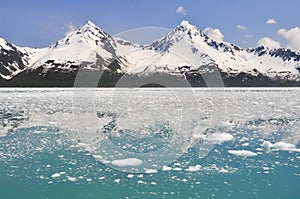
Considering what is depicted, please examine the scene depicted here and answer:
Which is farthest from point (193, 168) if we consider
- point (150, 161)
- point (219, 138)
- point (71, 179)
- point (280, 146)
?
point (219, 138)

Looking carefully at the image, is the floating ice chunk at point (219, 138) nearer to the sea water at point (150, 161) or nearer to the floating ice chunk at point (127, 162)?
the sea water at point (150, 161)

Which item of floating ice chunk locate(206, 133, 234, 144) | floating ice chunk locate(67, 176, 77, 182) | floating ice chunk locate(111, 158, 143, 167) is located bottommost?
floating ice chunk locate(67, 176, 77, 182)

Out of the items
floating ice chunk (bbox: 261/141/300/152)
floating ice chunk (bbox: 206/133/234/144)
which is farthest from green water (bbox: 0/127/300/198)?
floating ice chunk (bbox: 206/133/234/144)

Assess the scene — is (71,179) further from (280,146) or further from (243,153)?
(280,146)

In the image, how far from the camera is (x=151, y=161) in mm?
13070

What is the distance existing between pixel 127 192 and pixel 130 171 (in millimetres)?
2223

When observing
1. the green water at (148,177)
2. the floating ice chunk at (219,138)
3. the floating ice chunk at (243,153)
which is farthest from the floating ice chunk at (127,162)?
the floating ice chunk at (219,138)

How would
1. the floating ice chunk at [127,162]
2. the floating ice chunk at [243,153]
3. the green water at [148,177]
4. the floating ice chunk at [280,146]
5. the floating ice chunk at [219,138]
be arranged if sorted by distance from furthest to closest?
1. the floating ice chunk at [219,138]
2. the floating ice chunk at [280,146]
3. the floating ice chunk at [243,153]
4. the floating ice chunk at [127,162]
5. the green water at [148,177]

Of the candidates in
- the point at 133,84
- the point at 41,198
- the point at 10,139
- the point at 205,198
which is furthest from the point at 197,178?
the point at 133,84

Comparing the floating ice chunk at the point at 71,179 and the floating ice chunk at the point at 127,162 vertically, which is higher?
the floating ice chunk at the point at 127,162

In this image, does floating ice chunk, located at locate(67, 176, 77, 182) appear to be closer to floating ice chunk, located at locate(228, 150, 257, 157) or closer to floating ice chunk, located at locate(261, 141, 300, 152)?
floating ice chunk, located at locate(228, 150, 257, 157)

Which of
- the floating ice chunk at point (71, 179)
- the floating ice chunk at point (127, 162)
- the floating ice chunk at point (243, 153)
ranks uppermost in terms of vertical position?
the floating ice chunk at point (243, 153)

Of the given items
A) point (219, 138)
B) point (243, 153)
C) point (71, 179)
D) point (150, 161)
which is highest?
point (219, 138)

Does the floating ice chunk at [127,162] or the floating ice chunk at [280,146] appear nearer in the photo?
the floating ice chunk at [127,162]
